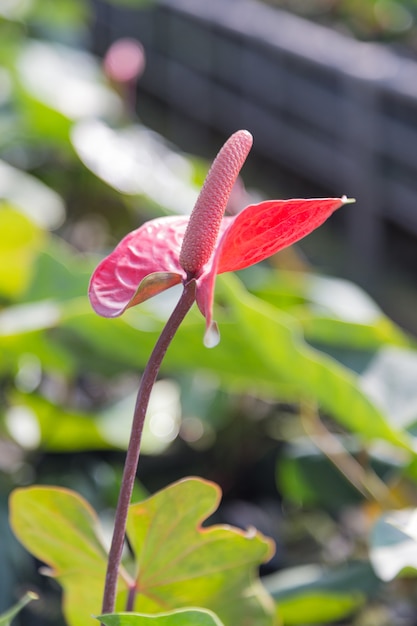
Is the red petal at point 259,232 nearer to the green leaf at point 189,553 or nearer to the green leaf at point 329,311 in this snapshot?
the green leaf at point 189,553

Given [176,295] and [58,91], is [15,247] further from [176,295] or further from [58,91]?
[58,91]

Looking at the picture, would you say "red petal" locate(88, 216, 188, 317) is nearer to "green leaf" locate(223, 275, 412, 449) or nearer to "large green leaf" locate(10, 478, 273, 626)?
"large green leaf" locate(10, 478, 273, 626)

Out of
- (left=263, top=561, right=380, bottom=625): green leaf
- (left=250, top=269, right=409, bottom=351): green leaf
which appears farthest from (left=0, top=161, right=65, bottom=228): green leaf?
(left=263, top=561, right=380, bottom=625): green leaf

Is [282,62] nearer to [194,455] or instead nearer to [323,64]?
[323,64]

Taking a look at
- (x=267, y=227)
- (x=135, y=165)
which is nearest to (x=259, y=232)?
(x=267, y=227)

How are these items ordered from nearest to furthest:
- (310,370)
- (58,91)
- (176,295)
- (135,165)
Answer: (310,370) → (176,295) → (135,165) → (58,91)

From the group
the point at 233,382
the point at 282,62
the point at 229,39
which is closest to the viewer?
the point at 233,382

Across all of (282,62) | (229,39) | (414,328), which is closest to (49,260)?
(414,328)
